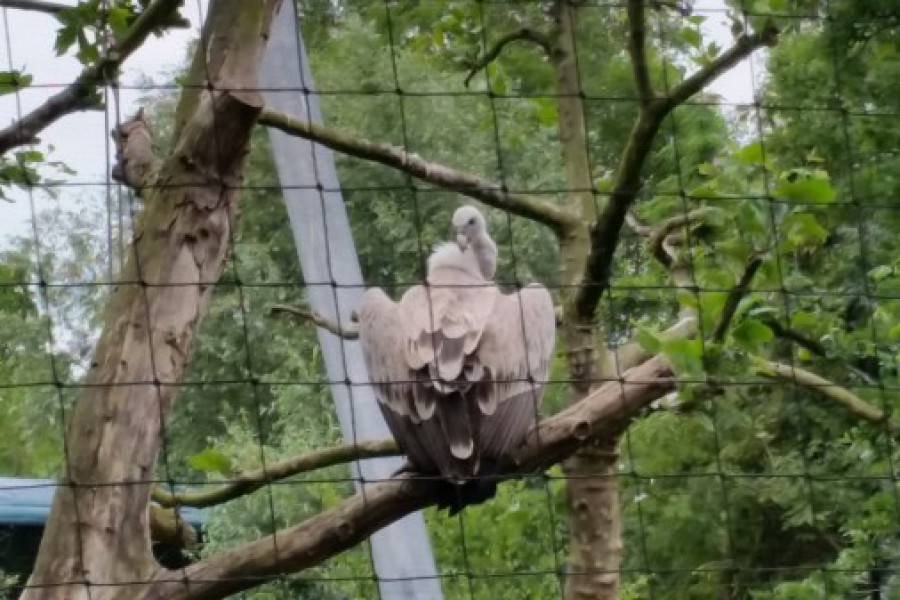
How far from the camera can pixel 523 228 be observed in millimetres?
5758

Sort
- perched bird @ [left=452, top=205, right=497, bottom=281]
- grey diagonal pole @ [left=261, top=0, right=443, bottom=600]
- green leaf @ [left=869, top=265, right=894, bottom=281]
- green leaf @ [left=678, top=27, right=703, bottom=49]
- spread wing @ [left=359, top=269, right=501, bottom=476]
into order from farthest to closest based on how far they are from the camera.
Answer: grey diagonal pole @ [left=261, top=0, right=443, bottom=600] < perched bird @ [left=452, top=205, right=497, bottom=281] < green leaf @ [left=869, top=265, right=894, bottom=281] < green leaf @ [left=678, top=27, right=703, bottom=49] < spread wing @ [left=359, top=269, right=501, bottom=476]

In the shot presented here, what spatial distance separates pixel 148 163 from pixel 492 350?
2.27ft

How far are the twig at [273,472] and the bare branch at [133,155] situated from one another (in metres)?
0.55

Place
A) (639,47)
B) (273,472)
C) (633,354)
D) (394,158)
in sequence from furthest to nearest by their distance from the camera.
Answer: (633,354)
(394,158)
(273,472)
(639,47)

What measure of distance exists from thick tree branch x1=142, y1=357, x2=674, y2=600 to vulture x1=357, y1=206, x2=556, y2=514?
85 millimetres

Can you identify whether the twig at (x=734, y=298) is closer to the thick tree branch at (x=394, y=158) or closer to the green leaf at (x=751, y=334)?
the green leaf at (x=751, y=334)

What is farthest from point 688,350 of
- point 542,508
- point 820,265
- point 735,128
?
point 735,128

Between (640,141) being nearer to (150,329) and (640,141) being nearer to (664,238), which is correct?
(664,238)

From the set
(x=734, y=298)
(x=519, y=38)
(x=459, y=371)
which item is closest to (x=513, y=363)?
(x=459, y=371)

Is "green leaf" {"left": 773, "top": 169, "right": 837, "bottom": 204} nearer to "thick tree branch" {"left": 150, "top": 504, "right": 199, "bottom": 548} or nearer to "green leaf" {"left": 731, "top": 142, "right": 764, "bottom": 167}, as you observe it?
"green leaf" {"left": 731, "top": 142, "right": 764, "bottom": 167}

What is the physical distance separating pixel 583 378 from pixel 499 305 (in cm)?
43

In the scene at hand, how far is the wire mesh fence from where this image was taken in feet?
8.06

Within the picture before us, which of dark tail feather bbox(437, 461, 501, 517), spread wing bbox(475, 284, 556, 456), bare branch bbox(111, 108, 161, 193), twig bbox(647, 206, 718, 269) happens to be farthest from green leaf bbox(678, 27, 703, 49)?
bare branch bbox(111, 108, 161, 193)

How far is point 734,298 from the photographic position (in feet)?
8.01
